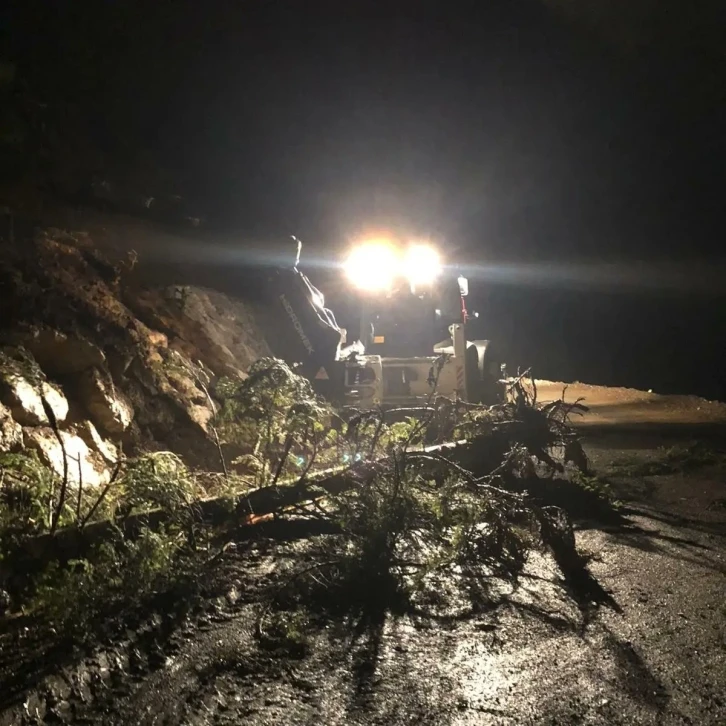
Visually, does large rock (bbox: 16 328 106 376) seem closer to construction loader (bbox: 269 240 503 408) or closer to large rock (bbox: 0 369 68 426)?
large rock (bbox: 0 369 68 426)

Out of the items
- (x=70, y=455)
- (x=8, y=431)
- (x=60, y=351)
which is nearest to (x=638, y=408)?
(x=60, y=351)

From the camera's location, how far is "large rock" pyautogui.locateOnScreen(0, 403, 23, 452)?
460cm

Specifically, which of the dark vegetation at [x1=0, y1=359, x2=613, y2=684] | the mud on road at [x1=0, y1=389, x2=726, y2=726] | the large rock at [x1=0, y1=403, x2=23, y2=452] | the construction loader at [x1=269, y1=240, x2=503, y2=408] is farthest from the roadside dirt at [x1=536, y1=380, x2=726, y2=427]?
the large rock at [x1=0, y1=403, x2=23, y2=452]

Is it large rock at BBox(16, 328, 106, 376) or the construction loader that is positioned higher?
the construction loader

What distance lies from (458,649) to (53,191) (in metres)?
8.60

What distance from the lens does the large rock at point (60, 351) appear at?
5.75 metres

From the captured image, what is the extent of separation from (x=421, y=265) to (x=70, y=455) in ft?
25.1

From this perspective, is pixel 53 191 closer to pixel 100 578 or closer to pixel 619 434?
pixel 100 578

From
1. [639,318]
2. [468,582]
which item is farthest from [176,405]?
[639,318]

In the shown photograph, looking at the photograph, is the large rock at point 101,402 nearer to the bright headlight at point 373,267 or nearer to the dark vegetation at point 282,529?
the dark vegetation at point 282,529

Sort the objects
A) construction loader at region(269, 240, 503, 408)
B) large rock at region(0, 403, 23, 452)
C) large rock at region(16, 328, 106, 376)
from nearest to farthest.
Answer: large rock at region(0, 403, 23, 452) < large rock at region(16, 328, 106, 376) < construction loader at region(269, 240, 503, 408)

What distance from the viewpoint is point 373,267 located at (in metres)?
11.0

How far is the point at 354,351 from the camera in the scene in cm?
1002

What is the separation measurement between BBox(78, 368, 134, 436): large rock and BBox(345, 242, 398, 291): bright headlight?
19.0 feet
